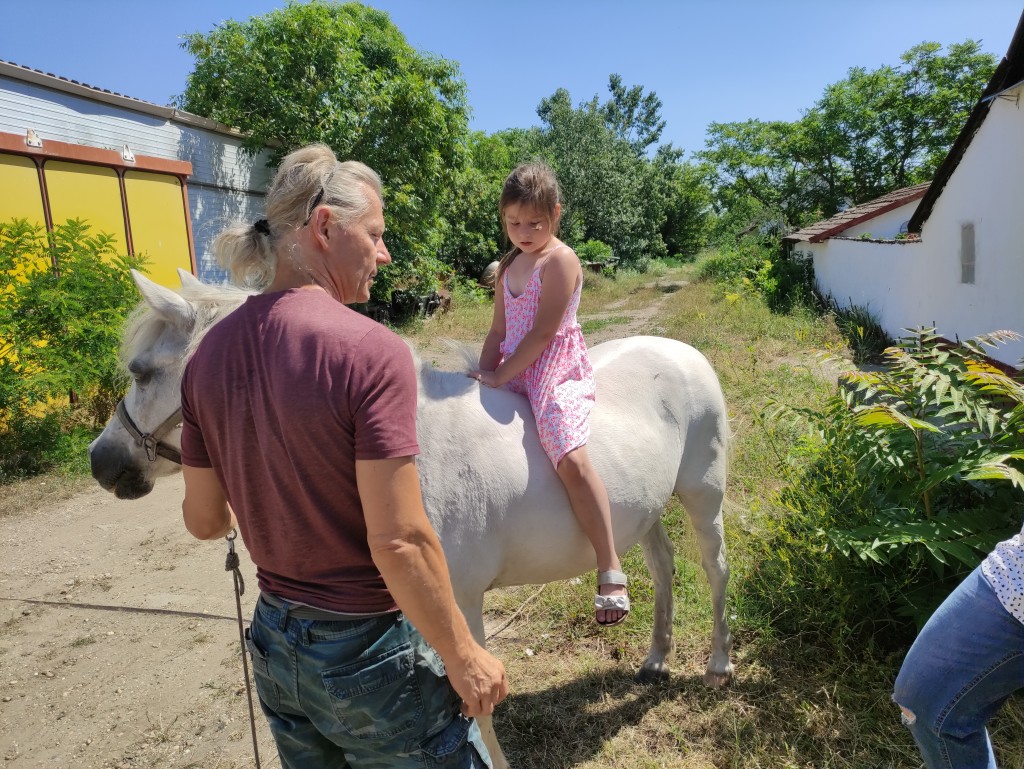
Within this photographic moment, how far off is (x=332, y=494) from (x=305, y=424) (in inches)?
6.3

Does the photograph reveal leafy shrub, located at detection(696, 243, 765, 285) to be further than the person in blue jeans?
Yes

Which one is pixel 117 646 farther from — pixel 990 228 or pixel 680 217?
pixel 680 217

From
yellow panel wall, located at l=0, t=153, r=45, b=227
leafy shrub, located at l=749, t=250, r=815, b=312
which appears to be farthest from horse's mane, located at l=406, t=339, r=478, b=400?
leafy shrub, located at l=749, t=250, r=815, b=312

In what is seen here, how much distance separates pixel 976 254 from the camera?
7.49 meters

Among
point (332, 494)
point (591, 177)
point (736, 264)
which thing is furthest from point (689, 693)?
point (591, 177)

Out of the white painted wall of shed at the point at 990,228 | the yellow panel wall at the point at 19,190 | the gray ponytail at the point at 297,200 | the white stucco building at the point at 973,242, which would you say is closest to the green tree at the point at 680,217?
the white stucco building at the point at 973,242

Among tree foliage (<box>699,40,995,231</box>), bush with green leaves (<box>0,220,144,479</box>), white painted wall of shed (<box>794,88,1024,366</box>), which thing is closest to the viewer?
white painted wall of shed (<box>794,88,1024,366</box>)

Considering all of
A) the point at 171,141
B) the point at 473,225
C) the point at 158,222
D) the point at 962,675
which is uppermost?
the point at 171,141

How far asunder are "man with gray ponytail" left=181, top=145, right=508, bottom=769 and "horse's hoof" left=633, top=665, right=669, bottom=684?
2024 mm

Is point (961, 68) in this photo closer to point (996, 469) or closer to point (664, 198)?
point (664, 198)

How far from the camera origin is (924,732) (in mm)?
1682

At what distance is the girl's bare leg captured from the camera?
2.25m

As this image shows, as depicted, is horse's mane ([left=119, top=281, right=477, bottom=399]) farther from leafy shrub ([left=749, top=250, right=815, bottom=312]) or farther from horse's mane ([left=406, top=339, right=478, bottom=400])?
leafy shrub ([left=749, top=250, right=815, bottom=312])

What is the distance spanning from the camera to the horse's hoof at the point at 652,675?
3172mm
